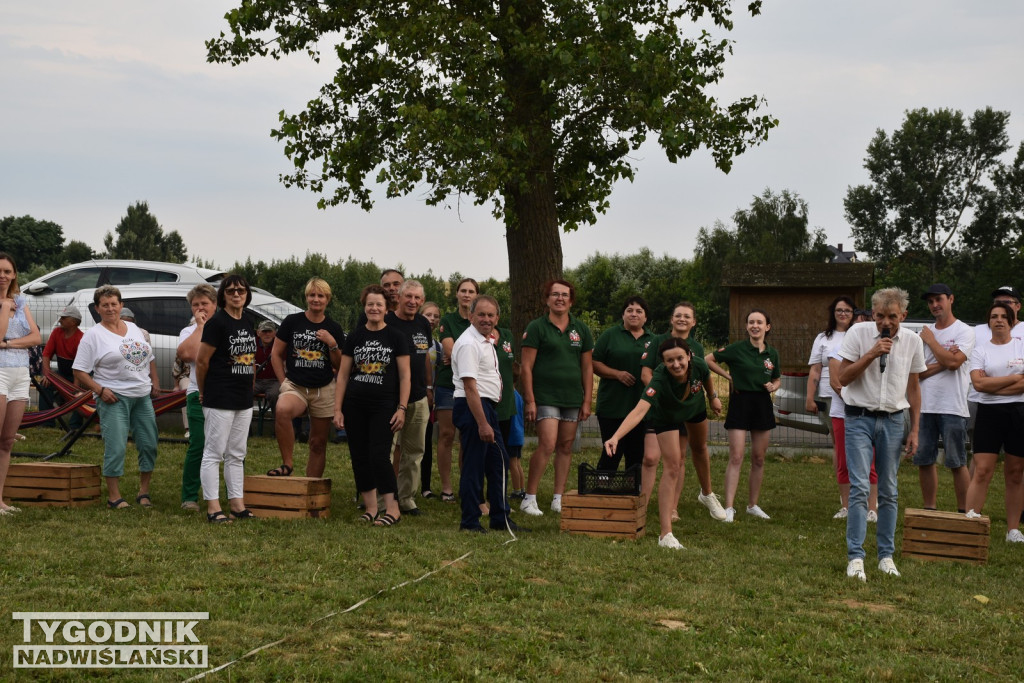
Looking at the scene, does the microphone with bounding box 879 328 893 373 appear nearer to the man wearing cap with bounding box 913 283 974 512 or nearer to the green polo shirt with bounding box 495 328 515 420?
the man wearing cap with bounding box 913 283 974 512

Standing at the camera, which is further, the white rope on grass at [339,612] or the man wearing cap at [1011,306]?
the man wearing cap at [1011,306]

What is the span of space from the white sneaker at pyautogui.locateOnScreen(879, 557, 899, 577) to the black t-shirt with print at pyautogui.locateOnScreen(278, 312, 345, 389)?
4.38 meters

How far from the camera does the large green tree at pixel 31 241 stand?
87.9 m

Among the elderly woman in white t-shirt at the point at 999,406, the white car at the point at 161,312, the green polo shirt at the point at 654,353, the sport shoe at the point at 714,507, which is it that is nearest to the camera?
the elderly woman in white t-shirt at the point at 999,406

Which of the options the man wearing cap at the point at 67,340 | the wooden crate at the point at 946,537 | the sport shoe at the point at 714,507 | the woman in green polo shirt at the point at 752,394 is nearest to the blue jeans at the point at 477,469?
the sport shoe at the point at 714,507

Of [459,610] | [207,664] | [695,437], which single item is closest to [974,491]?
[695,437]

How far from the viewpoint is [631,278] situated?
71.0 m

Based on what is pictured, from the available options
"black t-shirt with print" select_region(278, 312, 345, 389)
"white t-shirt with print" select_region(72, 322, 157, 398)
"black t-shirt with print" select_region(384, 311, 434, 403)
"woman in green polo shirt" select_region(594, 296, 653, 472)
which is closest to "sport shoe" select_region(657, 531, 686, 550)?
"woman in green polo shirt" select_region(594, 296, 653, 472)

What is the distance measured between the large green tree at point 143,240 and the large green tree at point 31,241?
633cm

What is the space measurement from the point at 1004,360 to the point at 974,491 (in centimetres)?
102

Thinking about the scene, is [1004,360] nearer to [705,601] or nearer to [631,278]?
[705,601]

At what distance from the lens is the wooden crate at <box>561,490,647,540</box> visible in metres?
7.58

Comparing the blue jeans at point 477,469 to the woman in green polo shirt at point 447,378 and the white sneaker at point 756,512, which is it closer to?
the woman in green polo shirt at point 447,378

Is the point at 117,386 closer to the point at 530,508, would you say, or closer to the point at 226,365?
the point at 226,365
